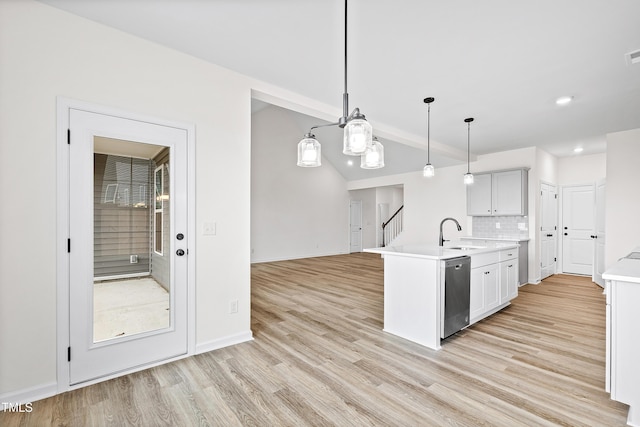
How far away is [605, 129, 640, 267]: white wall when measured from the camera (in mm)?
4547

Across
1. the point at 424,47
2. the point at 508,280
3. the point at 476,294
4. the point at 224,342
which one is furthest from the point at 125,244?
the point at 508,280

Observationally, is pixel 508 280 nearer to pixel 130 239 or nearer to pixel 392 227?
pixel 130 239

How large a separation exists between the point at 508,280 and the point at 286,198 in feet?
20.2

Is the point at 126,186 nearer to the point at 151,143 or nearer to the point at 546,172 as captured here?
the point at 151,143

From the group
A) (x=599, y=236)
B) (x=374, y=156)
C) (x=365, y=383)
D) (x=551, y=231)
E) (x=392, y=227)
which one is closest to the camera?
(x=374, y=156)

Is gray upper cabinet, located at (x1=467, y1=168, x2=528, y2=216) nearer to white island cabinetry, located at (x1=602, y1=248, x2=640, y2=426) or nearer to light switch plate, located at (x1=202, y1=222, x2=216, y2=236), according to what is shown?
white island cabinetry, located at (x1=602, y1=248, x2=640, y2=426)

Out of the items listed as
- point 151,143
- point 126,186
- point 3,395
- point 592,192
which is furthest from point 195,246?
point 592,192

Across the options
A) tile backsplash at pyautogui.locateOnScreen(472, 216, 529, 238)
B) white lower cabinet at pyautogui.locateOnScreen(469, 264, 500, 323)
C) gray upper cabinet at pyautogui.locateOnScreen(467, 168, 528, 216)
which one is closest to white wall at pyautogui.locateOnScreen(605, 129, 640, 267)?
gray upper cabinet at pyautogui.locateOnScreen(467, 168, 528, 216)

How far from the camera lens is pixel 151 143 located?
2529 millimetres

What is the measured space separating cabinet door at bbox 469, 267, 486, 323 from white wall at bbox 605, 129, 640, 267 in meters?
2.93

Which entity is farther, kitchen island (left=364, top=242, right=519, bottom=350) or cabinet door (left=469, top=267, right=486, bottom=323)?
cabinet door (left=469, top=267, right=486, bottom=323)

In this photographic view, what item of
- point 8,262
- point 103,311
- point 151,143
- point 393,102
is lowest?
point 103,311

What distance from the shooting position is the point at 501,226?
6301 mm

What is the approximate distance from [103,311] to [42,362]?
1.43 feet
